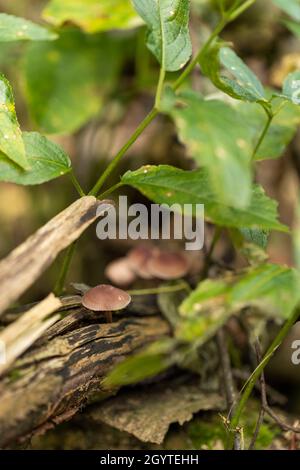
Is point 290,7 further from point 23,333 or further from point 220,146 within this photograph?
point 23,333

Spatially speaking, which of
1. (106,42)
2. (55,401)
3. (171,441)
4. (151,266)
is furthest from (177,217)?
(55,401)

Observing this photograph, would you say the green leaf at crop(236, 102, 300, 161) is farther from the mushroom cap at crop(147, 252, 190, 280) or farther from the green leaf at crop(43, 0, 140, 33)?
the green leaf at crop(43, 0, 140, 33)

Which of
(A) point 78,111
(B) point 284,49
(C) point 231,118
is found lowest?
(A) point 78,111

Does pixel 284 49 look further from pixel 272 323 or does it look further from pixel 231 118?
pixel 231 118

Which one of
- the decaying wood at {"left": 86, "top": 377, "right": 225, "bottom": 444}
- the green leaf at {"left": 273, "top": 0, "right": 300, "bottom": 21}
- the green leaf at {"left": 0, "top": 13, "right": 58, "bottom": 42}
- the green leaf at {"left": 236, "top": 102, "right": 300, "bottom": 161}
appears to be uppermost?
the green leaf at {"left": 273, "top": 0, "right": 300, "bottom": 21}

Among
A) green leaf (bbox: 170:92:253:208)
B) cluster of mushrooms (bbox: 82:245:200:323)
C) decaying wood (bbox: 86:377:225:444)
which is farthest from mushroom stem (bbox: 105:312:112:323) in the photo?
green leaf (bbox: 170:92:253:208)

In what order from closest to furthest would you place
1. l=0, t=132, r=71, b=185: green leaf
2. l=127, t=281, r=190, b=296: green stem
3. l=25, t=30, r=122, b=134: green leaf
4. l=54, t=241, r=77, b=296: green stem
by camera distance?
l=0, t=132, r=71, b=185: green leaf
l=54, t=241, r=77, b=296: green stem
l=127, t=281, r=190, b=296: green stem
l=25, t=30, r=122, b=134: green leaf
